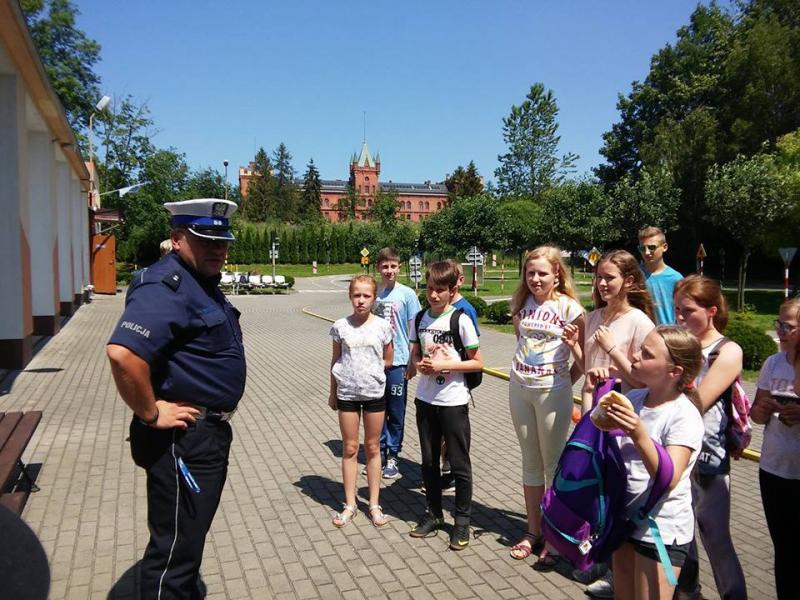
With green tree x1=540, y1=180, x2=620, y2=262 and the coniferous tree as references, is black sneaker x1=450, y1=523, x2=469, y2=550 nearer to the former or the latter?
green tree x1=540, y1=180, x2=620, y2=262

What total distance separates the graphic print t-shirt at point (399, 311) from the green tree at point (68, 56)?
4202 cm

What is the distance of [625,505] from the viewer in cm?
253

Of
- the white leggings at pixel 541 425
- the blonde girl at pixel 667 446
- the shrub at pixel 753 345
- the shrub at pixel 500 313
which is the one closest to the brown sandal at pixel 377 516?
the white leggings at pixel 541 425

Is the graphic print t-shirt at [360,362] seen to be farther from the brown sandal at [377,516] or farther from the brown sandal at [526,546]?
the brown sandal at [526,546]

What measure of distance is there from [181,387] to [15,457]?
2379 mm

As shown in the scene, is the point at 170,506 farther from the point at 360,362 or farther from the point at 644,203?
the point at 644,203

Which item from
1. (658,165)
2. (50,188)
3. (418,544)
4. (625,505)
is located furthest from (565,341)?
(658,165)

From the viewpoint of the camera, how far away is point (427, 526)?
4.27 meters

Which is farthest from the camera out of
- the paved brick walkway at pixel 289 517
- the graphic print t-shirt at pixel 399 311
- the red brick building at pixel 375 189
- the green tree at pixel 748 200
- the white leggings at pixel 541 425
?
the red brick building at pixel 375 189

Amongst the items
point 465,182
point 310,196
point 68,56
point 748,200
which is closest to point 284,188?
point 310,196

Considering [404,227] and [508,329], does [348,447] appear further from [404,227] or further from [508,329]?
[404,227]

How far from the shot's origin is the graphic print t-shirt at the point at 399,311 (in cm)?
549

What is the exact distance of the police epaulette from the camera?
100.0 inches

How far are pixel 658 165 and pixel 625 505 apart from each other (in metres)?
43.1
